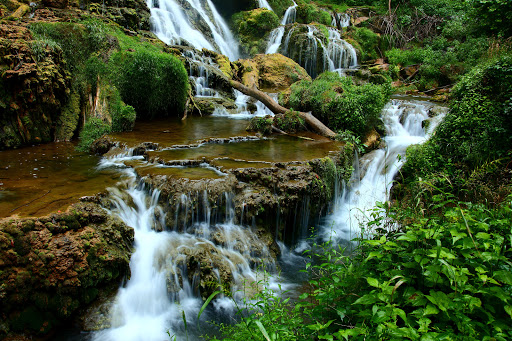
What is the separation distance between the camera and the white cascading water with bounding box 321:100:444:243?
22.5 ft

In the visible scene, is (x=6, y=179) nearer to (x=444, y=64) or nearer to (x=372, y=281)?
(x=372, y=281)

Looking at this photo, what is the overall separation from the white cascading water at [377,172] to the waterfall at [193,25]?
14.0m

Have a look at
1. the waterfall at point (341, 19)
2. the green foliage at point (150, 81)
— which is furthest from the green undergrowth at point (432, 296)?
the waterfall at point (341, 19)

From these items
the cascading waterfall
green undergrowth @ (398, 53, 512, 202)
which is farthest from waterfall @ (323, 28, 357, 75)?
the cascading waterfall

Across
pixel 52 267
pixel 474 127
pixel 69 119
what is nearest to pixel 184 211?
pixel 52 267

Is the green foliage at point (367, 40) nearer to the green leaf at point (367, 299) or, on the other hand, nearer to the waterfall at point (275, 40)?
the waterfall at point (275, 40)

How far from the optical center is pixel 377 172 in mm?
8664

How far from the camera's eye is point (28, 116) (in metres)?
7.96

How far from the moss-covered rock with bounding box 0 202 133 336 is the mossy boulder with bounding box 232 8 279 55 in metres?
22.0

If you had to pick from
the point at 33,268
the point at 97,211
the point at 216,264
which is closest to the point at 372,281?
the point at 216,264

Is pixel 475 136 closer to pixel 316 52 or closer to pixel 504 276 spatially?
pixel 504 276

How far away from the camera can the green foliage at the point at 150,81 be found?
1001 centimetres

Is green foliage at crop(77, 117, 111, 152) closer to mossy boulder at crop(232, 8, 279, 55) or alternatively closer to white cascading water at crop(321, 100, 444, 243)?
white cascading water at crop(321, 100, 444, 243)

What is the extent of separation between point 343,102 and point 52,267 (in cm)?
902
